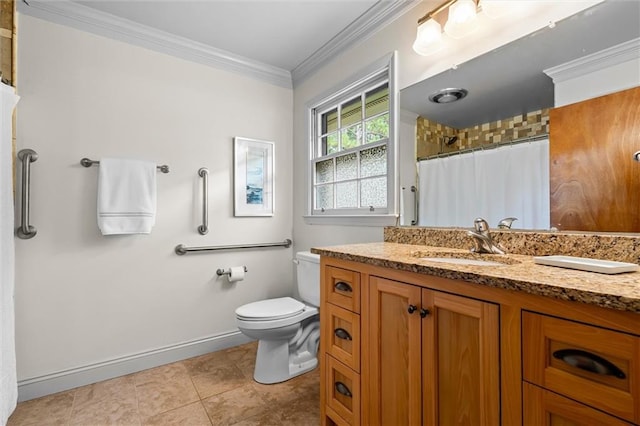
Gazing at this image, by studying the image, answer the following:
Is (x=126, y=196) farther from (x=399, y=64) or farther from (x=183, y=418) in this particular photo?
(x=399, y=64)

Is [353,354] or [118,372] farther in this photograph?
[118,372]

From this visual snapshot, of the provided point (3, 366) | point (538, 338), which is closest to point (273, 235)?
point (3, 366)

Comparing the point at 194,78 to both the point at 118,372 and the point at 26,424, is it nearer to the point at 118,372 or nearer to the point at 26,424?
the point at 118,372

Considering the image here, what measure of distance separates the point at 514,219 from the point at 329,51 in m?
1.74

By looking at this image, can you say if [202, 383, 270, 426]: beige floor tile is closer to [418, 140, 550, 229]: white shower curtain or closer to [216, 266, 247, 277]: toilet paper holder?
[216, 266, 247, 277]: toilet paper holder

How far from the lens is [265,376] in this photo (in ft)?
6.11

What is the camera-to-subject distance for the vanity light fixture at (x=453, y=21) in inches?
51.9

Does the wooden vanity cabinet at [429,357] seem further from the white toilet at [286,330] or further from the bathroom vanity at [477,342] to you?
the white toilet at [286,330]

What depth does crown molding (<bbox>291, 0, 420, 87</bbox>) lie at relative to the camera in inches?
68.9

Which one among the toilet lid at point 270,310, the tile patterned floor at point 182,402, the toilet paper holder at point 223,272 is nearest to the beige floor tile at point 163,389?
the tile patterned floor at point 182,402

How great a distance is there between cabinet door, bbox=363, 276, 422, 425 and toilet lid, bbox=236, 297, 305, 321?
82 cm

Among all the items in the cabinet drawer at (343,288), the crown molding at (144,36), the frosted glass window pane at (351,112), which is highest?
the crown molding at (144,36)

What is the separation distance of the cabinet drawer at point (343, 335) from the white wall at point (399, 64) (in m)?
0.70

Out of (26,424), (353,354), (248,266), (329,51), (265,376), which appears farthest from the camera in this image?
(248,266)
